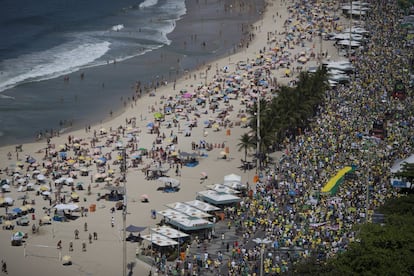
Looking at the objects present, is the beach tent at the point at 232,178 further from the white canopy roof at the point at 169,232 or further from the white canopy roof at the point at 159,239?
the white canopy roof at the point at 159,239

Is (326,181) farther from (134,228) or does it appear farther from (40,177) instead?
(40,177)

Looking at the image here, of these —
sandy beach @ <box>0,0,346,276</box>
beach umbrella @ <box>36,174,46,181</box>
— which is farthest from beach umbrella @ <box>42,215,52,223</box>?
beach umbrella @ <box>36,174,46,181</box>

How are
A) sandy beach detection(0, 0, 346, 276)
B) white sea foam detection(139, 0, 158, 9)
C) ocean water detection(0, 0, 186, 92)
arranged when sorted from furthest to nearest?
white sea foam detection(139, 0, 158, 9), ocean water detection(0, 0, 186, 92), sandy beach detection(0, 0, 346, 276)

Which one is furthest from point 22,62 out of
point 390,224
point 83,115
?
point 390,224

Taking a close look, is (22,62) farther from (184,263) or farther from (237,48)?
(184,263)

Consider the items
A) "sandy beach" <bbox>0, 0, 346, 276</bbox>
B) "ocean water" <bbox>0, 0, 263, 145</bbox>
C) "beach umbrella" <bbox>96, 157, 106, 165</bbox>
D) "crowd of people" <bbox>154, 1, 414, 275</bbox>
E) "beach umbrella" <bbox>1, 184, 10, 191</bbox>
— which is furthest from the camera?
"ocean water" <bbox>0, 0, 263, 145</bbox>

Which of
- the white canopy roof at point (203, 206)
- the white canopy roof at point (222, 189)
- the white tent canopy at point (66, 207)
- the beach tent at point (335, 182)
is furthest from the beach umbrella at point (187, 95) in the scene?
the white tent canopy at point (66, 207)

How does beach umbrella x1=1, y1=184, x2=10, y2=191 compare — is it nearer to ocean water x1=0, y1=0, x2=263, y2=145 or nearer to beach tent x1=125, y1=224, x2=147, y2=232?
beach tent x1=125, y1=224, x2=147, y2=232
